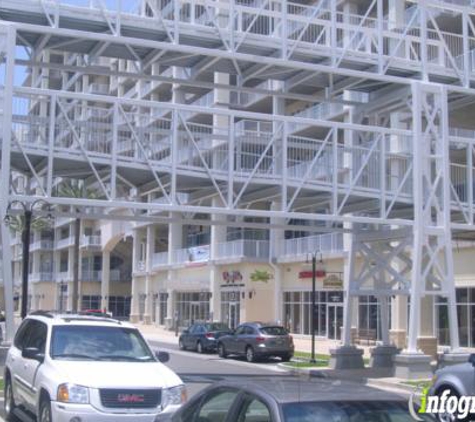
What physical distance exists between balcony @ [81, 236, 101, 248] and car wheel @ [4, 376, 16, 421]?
71634mm

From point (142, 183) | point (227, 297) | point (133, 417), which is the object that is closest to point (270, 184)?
point (142, 183)

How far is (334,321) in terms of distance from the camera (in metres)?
45.4

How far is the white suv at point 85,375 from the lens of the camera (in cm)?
1008

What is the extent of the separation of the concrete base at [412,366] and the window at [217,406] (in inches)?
635

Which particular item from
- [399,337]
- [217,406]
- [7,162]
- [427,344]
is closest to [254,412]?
[217,406]

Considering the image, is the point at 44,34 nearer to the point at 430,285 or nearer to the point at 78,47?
the point at 78,47

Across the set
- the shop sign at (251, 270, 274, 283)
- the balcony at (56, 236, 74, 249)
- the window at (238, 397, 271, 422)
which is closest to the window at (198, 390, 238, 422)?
the window at (238, 397, 271, 422)

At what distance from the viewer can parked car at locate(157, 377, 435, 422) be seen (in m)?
5.77

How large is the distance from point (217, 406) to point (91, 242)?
3139 inches

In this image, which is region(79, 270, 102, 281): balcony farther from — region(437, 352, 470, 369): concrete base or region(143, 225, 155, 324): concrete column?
region(437, 352, 470, 369): concrete base

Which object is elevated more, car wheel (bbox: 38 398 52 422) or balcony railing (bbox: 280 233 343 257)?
balcony railing (bbox: 280 233 343 257)

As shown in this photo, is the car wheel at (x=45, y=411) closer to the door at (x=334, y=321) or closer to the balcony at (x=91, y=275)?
the door at (x=334, y=321)

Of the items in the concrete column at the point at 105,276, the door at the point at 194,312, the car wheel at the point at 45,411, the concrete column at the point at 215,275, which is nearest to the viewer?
the car wheel at the point at 45,411

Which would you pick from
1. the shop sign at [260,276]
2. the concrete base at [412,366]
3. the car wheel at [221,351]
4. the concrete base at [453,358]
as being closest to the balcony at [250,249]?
the shop sign at [260,276]
